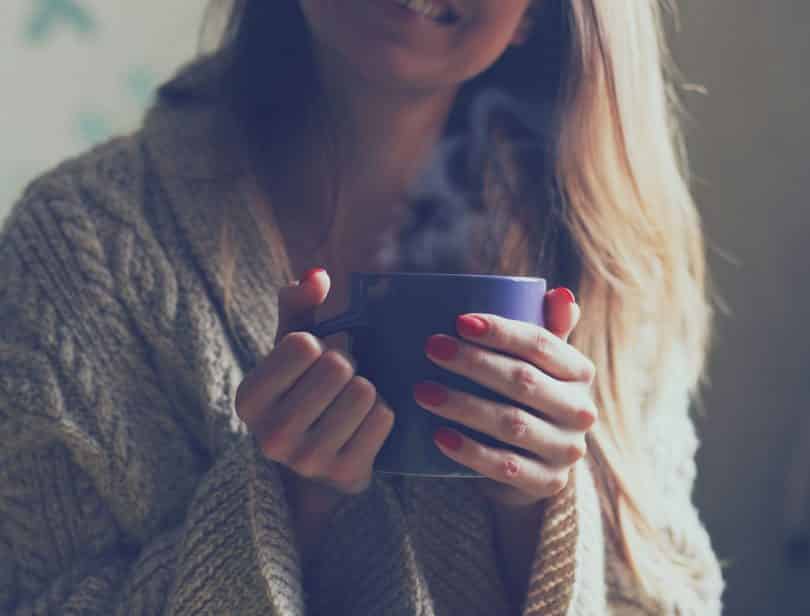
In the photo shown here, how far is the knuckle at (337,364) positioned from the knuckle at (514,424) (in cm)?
10

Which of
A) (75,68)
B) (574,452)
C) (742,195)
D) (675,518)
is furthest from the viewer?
(742,195)

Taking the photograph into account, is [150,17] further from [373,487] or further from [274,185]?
[373,487]

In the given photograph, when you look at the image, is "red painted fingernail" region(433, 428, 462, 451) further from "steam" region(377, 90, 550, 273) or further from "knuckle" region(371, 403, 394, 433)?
"steam" region(377, 90, 550, 273)

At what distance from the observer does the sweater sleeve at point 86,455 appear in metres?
0.79

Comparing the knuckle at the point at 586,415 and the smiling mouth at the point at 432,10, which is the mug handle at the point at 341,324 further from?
the smiling mouth at the point at 432,10

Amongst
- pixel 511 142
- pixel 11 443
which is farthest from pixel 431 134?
pixel 11 443

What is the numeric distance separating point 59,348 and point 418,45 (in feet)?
1.27

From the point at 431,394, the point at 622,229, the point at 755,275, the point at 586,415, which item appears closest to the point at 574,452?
the point at 586,415

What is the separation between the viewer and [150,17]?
122 cm

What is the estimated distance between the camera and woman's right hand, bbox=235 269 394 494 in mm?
638

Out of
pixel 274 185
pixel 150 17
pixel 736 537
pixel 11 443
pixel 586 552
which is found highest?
pixel 150 17

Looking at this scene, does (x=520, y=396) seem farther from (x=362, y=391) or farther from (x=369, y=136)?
(x=369, y=136)

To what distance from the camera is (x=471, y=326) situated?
0.62 metres

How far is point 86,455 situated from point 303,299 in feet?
0.91
